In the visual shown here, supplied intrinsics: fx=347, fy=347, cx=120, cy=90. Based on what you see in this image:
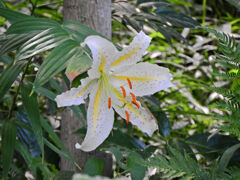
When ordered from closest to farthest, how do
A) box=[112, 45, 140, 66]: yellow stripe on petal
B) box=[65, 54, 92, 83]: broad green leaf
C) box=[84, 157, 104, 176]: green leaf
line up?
box=[65, 54, 92, 83]: broad green leaf
box=[112, 45, 140, 66]: yellow stripe on petal
box=[84, 157, 104, 176]: green leaf

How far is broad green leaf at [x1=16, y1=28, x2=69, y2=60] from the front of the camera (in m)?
0.43

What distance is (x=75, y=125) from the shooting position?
0.82 metres

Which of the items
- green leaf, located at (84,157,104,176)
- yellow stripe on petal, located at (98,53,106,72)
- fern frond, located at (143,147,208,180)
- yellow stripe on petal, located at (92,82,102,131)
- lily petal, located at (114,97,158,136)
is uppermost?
yellow stripe on petal, located at (98,53,106,72)

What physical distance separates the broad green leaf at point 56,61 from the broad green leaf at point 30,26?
8 cm

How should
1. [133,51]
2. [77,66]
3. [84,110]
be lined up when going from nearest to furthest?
1. [77,66]
2. [133,51]
3. [84,110]

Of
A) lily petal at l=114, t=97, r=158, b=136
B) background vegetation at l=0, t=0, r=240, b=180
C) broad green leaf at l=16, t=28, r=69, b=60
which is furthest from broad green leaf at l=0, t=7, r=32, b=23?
lily petal at l=114, t=97, r=158, b=136

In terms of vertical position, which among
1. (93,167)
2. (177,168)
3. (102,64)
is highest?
(102,64)

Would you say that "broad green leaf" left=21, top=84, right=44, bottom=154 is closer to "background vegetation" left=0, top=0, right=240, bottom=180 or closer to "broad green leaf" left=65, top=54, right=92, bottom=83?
"background vegetation" left=0, top=0, right=240, bottom=180

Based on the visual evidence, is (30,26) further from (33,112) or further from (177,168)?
(177,168)

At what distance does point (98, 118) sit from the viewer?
534 millimetres

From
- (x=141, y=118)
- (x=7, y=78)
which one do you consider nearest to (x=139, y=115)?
A: (x=141, y=118)

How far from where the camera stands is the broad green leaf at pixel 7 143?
0.56 meters

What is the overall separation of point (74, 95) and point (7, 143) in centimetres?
18

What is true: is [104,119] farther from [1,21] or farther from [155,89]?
[1,21]
